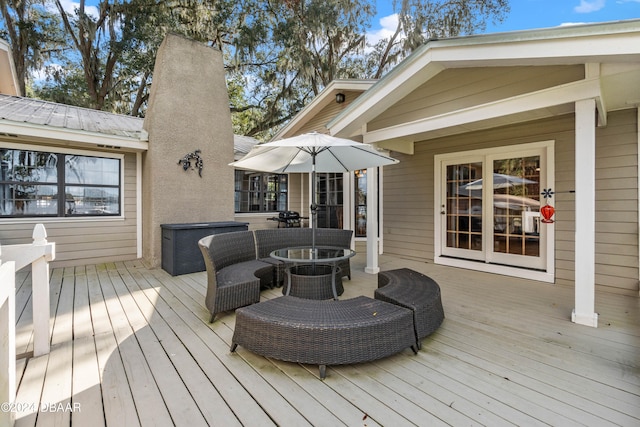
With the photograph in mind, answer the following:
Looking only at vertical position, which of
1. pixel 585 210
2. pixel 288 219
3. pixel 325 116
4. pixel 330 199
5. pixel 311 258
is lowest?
pixel 311 258

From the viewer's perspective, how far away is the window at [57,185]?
4992 mm

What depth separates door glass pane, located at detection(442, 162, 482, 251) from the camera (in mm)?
5090

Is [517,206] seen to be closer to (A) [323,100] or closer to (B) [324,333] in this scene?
(B) [324,333]

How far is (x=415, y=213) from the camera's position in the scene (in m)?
5.89

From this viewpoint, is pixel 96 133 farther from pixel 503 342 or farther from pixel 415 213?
pixel 503 342

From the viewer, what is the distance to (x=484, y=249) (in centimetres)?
496

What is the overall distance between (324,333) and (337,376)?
1.07ft

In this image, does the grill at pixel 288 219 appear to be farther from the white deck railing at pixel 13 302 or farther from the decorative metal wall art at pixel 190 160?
the white deck railing at pixel 13 302

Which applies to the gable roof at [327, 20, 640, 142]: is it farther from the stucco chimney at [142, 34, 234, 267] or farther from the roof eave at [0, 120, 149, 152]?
the roof eave at [0, 120, 149, 152]

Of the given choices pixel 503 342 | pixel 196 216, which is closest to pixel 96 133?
pixel 196 216

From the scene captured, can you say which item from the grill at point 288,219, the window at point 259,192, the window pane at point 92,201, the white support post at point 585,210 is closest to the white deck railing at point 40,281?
the window pane at point 92,201

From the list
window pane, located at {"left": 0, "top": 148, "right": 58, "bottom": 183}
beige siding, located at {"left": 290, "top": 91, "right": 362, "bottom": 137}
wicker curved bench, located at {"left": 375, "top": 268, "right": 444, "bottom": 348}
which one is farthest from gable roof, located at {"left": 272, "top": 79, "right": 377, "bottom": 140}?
window pane, located at {"left": 0, "top": 148, "right": 58, "bottom": 183}

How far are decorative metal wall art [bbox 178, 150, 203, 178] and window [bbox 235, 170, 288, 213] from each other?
1.77 metres

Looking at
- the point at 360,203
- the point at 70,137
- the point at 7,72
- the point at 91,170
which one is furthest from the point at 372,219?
the point at 7,72
